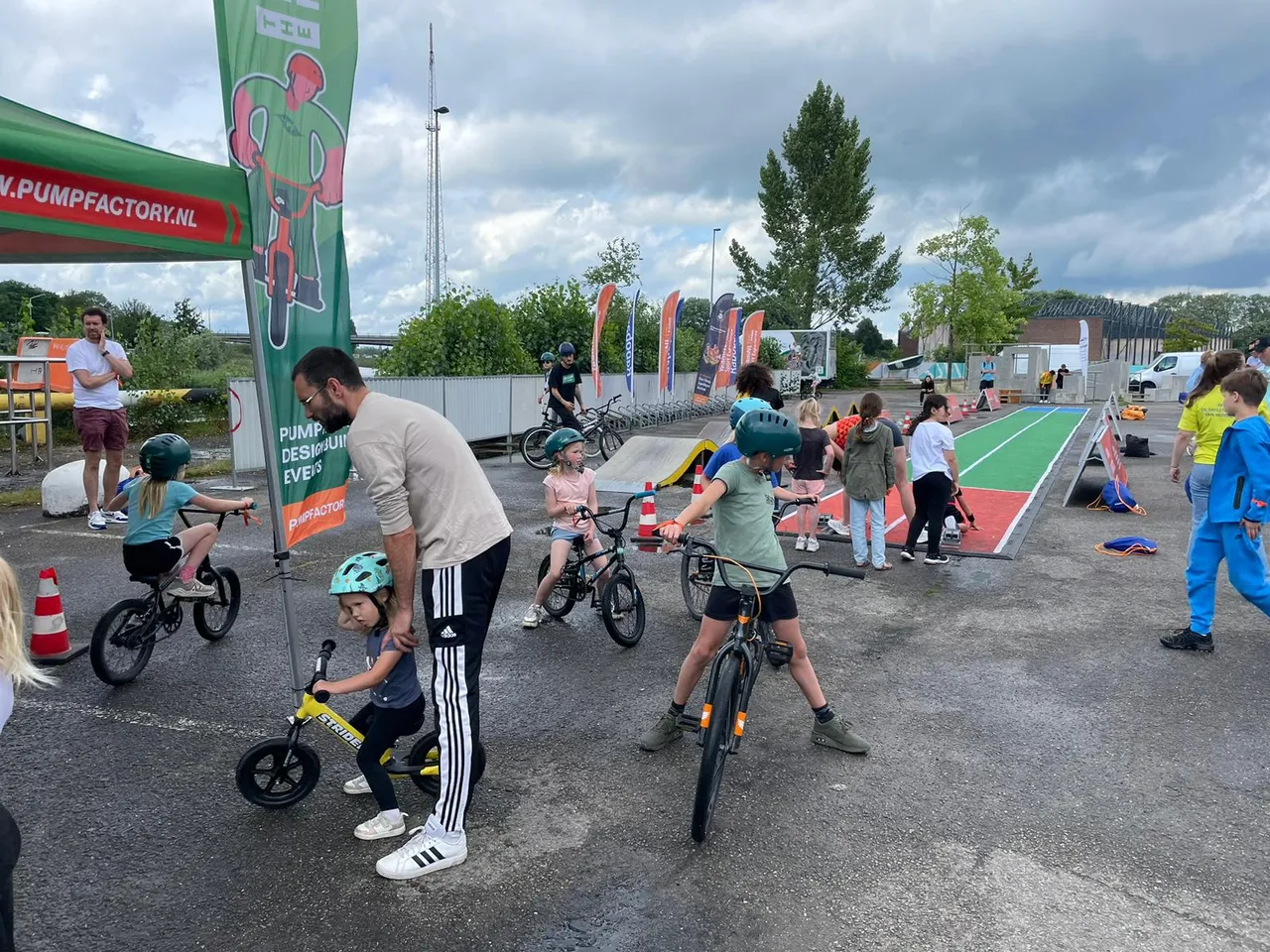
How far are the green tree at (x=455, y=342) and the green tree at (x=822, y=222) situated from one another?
42111 mm

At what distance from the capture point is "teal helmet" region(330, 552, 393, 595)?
3.37 m

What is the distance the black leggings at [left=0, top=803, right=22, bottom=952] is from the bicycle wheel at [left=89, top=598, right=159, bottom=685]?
3152mm

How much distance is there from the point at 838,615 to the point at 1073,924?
12.6 feet

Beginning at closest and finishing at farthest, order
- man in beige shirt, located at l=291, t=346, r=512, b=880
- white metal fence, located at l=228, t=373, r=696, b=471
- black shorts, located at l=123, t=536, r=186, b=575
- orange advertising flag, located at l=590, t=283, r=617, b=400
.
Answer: man in beige shirt, located at l=291, t=346, r=512, b=880 < black shorts, located at l=123, t=536, r=186, b=575 < white metal fence, located at l=228, t=373, r=696, b=471 < orange advertising flag, located at l=590, t=283, r=617, b=400

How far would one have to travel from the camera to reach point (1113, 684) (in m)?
5.55

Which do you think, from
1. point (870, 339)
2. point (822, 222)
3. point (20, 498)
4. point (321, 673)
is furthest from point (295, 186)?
point (870, 339)

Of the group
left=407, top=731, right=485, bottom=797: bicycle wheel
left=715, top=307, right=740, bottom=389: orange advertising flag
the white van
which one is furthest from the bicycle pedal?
the white van

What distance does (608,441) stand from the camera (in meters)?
19.7

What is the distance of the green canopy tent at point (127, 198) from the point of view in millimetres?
3229

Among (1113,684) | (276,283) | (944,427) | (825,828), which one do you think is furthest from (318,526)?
(944,427)

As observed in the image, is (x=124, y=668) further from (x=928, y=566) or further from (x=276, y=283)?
(x=928, y=566)

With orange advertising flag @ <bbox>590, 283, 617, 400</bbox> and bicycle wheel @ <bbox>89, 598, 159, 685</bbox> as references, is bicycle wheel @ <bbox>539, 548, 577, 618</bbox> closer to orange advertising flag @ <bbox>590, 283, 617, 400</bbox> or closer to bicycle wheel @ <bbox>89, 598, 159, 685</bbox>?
bicycle wheel @ <bbox>89, 598, 159, 685</bbox>

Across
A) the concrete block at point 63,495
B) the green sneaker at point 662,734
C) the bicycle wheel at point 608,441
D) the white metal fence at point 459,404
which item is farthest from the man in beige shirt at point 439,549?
the bicycle wheel at point 608,441

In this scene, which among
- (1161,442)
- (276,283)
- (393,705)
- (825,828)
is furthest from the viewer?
(1161,442)
